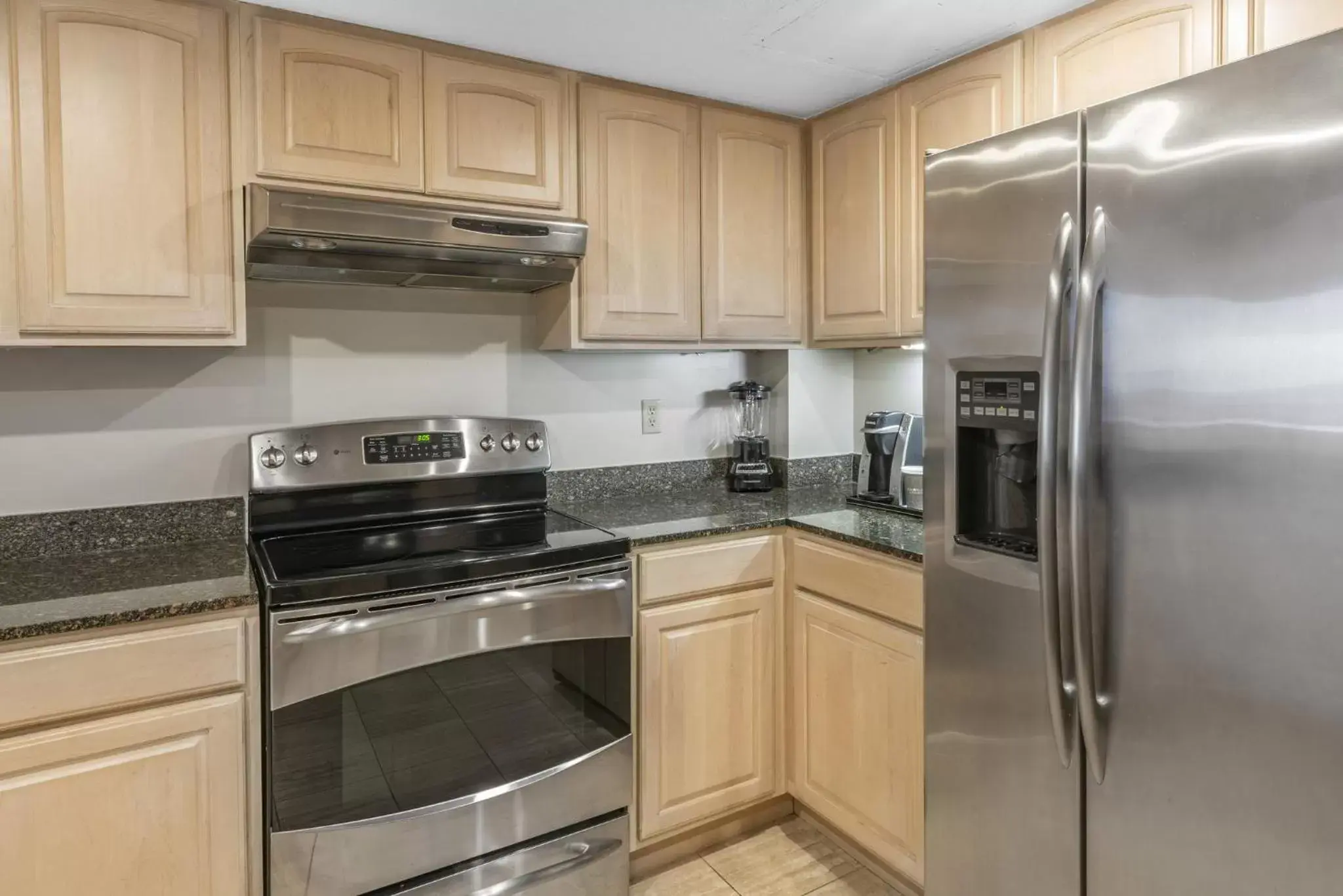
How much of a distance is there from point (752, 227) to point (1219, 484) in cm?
163

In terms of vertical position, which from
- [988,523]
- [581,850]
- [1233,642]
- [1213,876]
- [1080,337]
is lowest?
[581,850]

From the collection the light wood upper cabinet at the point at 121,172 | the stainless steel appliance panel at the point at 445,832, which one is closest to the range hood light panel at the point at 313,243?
the light wood upper cabinet at the point at 121,172

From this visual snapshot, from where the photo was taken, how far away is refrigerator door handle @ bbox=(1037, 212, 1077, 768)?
133cm

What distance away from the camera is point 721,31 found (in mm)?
1955

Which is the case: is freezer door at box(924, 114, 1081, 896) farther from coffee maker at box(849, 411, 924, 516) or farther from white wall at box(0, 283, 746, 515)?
white wall at box(0, 283, 746, 515)

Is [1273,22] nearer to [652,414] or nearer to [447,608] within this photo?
[652,414]

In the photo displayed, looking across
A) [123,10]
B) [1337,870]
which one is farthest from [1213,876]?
[123,10]

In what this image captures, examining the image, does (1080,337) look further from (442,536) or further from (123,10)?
(123,10)

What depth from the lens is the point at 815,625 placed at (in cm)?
220

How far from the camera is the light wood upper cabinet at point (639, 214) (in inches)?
88.3

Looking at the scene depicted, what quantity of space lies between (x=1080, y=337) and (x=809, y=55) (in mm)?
1206

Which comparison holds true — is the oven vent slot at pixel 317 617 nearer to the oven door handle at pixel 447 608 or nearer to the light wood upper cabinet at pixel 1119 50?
the oven door handle at pixel 447 608

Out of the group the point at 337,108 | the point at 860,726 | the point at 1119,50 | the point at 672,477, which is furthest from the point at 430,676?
the point at 1119,50

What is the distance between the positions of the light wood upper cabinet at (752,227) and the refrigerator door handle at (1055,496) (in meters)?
1.22
